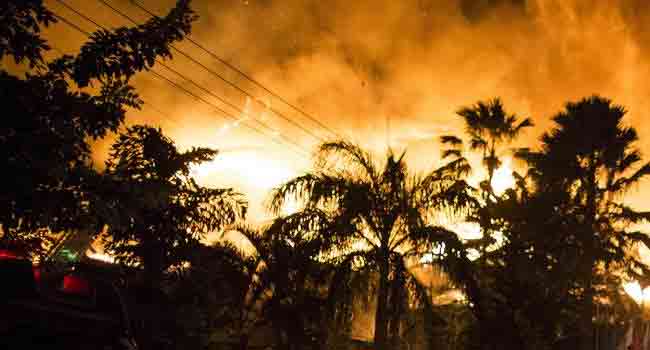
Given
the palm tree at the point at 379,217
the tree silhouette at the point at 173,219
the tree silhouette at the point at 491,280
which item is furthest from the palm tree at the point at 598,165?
the tree silhouette at the point at 173,219

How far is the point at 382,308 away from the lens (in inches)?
305

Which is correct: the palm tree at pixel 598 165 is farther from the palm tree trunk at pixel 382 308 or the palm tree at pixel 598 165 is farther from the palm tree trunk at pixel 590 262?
the palm tree trunk at pixel 382 308

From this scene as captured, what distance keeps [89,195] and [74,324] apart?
76cm

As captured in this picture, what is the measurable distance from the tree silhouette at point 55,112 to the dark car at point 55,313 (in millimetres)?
321

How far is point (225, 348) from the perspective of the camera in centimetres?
846

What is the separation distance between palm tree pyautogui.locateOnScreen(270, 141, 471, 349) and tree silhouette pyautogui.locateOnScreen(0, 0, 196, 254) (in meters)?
5.20

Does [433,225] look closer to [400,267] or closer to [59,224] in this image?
[400,267]

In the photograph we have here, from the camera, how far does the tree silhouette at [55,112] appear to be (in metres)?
2.10

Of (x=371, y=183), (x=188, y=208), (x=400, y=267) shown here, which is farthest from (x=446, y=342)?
(x=188, y=208)

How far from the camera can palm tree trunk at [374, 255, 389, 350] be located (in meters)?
7.62

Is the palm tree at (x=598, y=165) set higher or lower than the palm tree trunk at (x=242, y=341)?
higher

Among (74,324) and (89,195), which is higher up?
(89,195)

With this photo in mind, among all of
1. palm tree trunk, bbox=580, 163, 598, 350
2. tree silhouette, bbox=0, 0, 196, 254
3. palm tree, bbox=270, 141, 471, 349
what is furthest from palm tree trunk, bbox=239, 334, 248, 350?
palm tree trunk, bbox=580, 163, 598, 350

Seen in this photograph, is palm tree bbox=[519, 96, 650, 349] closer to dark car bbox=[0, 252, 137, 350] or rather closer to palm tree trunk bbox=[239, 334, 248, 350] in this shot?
palm tree trunk bbox=[239, 334, 248, 350]
